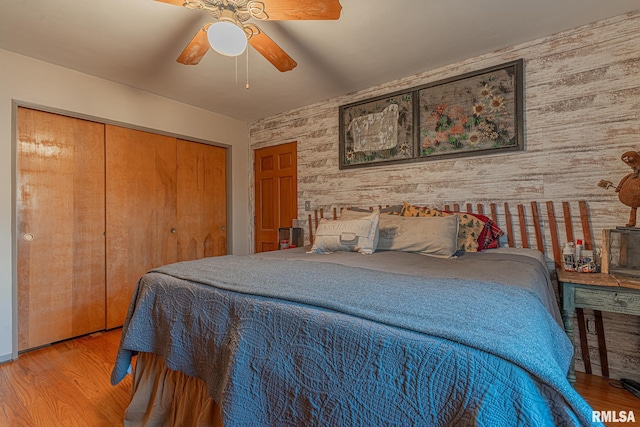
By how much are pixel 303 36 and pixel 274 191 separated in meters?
2.04

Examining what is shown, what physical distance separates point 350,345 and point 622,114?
2369 millimetres

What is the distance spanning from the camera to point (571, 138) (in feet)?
6.79

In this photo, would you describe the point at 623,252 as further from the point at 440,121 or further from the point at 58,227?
the point at 58,227

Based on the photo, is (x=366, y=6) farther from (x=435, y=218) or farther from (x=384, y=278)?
(x=384, y=278)

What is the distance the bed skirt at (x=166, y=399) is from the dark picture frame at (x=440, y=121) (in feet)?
7.70

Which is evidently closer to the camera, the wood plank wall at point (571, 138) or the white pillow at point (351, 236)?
the wood plank wall at point (571, 138)

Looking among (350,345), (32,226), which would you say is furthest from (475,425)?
(32,226)

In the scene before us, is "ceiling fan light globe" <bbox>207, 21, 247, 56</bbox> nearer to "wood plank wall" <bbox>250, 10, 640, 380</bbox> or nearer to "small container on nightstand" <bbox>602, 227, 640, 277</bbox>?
"wood plank wall" <bbox>250, 10, 640, 380</bbox>

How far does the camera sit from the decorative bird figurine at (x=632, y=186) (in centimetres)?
171

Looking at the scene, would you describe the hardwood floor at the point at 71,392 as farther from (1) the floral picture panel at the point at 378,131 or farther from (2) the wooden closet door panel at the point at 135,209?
(1) the floral picture panel at the point at 378,131

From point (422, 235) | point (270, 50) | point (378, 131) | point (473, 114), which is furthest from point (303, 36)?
point (422, 235)

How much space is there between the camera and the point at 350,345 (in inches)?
30.0

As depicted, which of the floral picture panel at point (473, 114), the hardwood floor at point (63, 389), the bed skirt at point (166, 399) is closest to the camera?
the bed skirt at point (166, 399)

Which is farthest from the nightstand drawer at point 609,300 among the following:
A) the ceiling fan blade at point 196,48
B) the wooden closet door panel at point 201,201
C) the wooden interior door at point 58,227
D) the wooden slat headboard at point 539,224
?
the wooden interior door at point 58,227
